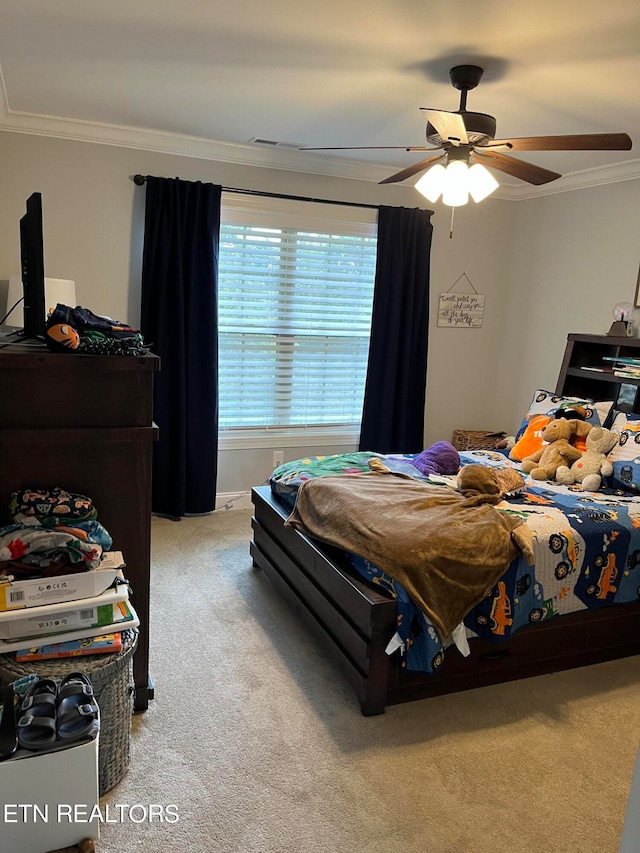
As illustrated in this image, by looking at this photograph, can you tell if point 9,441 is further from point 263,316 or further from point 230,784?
point 263,316

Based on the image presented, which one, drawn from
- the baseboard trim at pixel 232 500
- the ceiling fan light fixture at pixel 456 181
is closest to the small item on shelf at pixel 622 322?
the ceiling fan light fixture at pixel 456 181

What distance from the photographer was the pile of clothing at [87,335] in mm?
1920

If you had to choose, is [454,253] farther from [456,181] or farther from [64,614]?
[64,614]

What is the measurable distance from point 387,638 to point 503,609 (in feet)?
1.61

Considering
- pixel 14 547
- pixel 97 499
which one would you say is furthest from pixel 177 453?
pixel 14 547

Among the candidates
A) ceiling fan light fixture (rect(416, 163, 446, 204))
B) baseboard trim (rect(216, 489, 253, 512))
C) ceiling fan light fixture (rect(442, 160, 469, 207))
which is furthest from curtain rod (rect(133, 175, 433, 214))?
baseboard trim (rect(216, 489, 253, 512))

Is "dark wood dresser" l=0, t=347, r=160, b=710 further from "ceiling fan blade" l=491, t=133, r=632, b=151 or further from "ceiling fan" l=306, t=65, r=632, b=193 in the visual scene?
"ceiling fan blade" l=491, t=133, r=632, b=151

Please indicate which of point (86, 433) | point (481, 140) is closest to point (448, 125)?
point (481, 140)

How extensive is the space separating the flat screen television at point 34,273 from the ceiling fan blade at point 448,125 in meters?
1.34

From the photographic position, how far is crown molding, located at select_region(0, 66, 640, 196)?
3.65 m

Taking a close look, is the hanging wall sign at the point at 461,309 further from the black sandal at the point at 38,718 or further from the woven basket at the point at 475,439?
the black sandal at the point at 38,718

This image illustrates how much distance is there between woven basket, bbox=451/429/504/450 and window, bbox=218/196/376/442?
0.81 metres

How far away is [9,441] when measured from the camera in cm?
191

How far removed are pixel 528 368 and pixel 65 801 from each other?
168 inches
